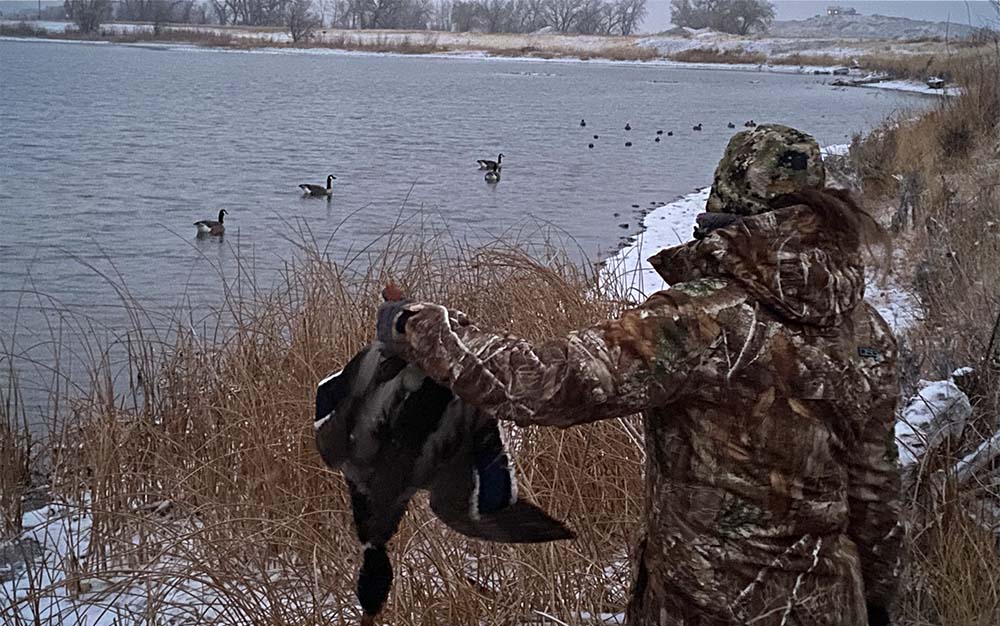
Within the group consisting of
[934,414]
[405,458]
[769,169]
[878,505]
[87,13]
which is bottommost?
[934,414]

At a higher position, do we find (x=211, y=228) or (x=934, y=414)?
(x=934, y=414)

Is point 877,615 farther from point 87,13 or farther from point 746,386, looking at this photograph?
point 87,13

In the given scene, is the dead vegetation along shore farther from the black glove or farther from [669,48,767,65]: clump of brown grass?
[669,48,767,65]: clump of brown grass

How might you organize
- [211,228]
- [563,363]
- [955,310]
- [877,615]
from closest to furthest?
[563,363] < [877,615] < [955,310] < [211,228]

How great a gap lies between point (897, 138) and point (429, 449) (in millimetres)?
13096

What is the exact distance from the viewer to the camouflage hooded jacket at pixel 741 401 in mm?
1597

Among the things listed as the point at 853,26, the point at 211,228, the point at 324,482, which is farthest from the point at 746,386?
the point at 853,26

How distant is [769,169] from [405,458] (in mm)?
801

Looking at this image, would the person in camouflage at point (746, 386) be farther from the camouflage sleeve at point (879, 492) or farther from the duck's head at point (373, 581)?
the duck's head at point (373, 581)

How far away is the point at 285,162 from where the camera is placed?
1698cm

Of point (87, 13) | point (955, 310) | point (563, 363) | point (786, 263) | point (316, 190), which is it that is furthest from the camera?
point (87, 13)

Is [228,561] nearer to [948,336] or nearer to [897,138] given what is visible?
[948,336]

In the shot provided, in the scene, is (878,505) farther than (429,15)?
No

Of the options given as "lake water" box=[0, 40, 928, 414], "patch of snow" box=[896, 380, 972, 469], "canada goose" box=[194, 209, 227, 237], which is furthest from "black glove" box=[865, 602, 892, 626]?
"canada goose" box=[194, 209, 227, 237]
